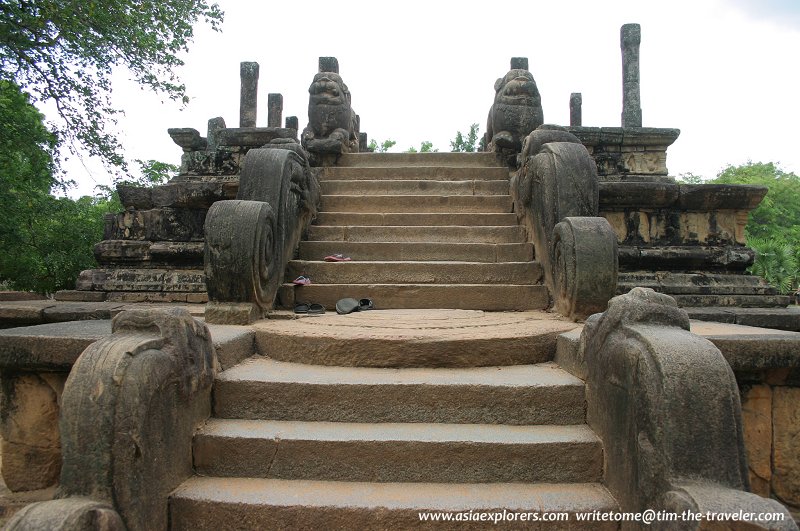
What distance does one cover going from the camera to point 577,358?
241 cm

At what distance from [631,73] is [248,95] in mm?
11741

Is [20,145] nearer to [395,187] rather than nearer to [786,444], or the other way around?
[395,187]

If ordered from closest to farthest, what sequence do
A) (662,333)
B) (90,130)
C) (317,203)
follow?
(662,333), (317,203), (90,130)

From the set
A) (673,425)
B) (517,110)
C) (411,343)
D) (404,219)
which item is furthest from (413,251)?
(673,425)

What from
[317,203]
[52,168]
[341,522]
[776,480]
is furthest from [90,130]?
[776,480]

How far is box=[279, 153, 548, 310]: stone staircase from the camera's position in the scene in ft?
13.1

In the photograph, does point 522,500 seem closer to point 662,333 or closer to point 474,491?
point 474,491

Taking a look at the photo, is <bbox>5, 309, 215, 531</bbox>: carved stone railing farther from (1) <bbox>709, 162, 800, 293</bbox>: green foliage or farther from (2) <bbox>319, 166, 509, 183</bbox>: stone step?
(1) <bbox>709, 162, 800, 293</bbox>: green foliage

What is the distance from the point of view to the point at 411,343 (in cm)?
261

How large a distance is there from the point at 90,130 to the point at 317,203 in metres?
5.75

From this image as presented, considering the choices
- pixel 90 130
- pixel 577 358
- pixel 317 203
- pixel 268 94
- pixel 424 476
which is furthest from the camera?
pixel 268 94

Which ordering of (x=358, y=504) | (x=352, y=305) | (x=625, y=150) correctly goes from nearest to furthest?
1. (x=358, y=504)
2. (x=352, y=305)
3. (x=625, y=150)

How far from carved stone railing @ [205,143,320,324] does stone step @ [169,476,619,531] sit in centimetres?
150

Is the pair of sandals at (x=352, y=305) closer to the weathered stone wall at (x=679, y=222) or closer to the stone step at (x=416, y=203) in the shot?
the stone step at (x=416, y=203)
